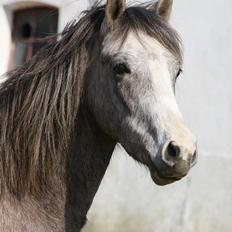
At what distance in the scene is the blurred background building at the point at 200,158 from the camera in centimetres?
696

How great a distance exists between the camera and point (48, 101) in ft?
10.9

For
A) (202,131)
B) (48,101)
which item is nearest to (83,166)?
(48,101)

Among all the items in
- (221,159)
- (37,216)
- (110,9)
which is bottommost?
(221,159)

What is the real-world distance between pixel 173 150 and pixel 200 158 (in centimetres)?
423

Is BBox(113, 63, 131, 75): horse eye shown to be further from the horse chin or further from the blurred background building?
the blurred background building

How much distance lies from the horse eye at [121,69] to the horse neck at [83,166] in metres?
0.30

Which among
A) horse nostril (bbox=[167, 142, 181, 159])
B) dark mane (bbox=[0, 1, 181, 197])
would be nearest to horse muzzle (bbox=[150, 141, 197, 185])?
horse nostril (bbox=[167, 142, 181, 159])

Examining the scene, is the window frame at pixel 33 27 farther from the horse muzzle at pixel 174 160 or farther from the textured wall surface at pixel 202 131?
the horse muzzle at pixel 174 160

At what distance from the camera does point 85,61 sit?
3.39 m

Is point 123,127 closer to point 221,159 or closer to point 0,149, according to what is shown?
point 0,149

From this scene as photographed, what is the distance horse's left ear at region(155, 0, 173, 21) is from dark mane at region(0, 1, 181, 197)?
215 millimetres

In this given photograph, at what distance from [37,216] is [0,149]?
400 mm

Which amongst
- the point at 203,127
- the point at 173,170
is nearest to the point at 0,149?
the point at 173,170

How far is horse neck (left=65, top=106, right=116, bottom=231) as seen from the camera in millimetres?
3318
